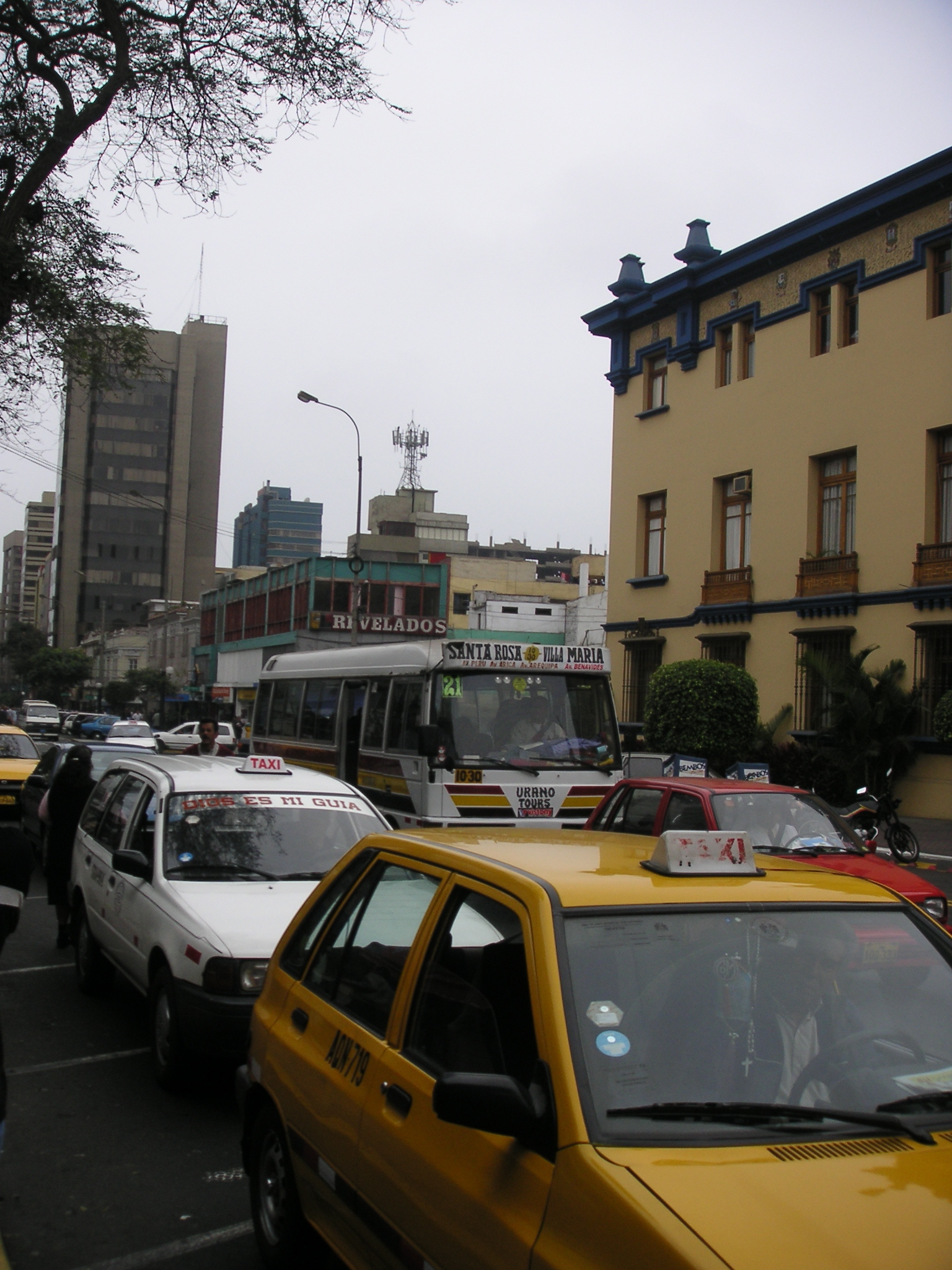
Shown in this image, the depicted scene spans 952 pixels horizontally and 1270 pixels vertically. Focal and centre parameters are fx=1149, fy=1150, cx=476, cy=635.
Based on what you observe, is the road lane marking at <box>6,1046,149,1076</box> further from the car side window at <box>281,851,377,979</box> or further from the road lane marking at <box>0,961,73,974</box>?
the car side window at <box>281,851,377,979</box>

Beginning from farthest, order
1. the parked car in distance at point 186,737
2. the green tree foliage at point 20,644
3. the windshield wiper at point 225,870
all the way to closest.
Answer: the green tree foliage at point 20,644
the parked car in distance at point 186,737
the windshield wiper at point 225,870

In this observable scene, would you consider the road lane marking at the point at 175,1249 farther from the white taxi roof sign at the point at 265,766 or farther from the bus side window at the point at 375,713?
the bus side window at the point at 375,713

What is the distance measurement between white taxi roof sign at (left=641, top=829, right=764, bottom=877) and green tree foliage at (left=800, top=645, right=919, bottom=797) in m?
20.2

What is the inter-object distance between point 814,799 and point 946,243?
17704 mm

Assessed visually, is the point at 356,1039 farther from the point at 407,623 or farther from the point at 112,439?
the point at 112,439

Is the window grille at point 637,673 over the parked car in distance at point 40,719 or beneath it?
over

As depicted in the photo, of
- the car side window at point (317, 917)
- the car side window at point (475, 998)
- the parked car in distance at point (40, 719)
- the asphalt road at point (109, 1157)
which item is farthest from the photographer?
the parked car in distance at point (40, 719)

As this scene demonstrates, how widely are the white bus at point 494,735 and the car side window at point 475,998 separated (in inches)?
346

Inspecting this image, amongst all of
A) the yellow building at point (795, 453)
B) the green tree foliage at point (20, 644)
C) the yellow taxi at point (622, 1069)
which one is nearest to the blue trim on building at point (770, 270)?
the yellow building at point (795, 453)

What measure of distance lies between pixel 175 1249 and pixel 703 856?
2.70m

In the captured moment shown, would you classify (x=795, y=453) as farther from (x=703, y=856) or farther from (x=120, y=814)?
(x=703, y=856)

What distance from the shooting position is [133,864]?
6.77m

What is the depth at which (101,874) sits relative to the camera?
7.96 metres

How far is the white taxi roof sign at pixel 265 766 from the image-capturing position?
8008mm
